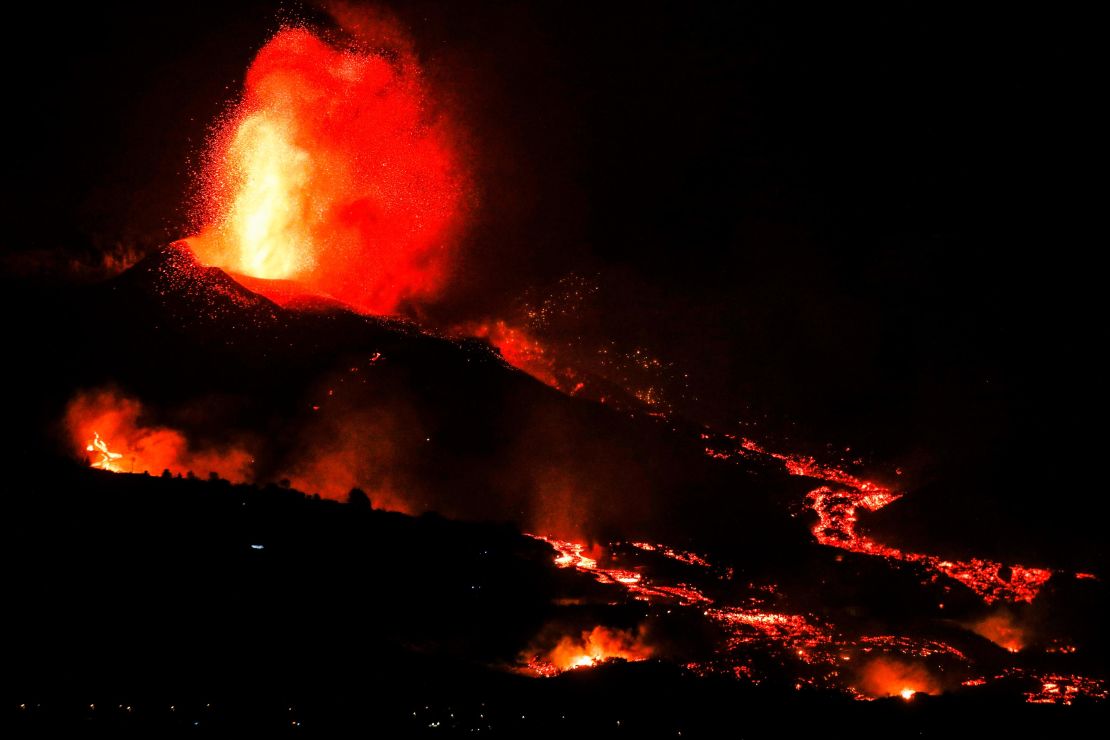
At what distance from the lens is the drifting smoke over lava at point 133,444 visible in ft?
79.8

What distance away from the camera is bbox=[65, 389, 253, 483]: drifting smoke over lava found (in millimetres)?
24328

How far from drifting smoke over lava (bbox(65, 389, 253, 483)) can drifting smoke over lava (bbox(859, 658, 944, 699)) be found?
1713 cm

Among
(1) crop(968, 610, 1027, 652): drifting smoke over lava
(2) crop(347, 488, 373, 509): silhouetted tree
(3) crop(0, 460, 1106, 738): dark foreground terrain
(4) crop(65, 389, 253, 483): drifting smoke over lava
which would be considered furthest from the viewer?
(1) crop(968, 610, 1027, 652): drifting smoke over lava

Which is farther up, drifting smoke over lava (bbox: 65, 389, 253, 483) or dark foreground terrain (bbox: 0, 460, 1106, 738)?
drifting smoke over lava (bbox: 65, 389, 253, 483)

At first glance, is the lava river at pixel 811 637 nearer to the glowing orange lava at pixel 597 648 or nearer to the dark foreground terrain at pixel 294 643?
the glowing orange lava at pixel 597 648

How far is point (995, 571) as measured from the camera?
30.0 meters

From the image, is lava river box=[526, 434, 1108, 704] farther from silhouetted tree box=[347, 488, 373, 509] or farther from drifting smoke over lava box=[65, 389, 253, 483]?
drifting smoke over lava box=[65, 389, 253, 483]

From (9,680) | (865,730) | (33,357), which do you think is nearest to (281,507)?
(9,680)

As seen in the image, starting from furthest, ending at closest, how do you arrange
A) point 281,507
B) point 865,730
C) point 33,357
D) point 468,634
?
point 33,357 < point 281,507 < point 468,634 < point 865,730

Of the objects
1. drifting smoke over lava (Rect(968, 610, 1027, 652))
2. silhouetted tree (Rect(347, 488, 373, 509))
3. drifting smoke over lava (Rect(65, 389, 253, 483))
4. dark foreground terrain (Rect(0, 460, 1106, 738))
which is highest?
drifting smoke over lava (Rect(65, 389, 253, 483))

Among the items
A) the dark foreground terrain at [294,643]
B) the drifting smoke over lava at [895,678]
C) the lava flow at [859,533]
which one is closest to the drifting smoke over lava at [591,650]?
the dark foreground terrain at [294,643]

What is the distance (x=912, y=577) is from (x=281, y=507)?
19.8 m

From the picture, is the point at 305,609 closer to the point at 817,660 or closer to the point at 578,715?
the point at 578,715

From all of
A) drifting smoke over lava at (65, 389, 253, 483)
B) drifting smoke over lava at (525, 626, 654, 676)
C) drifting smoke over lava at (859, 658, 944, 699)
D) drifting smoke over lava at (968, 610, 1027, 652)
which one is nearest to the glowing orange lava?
drifting smoke over lava at (525, 626, 654, 676)
